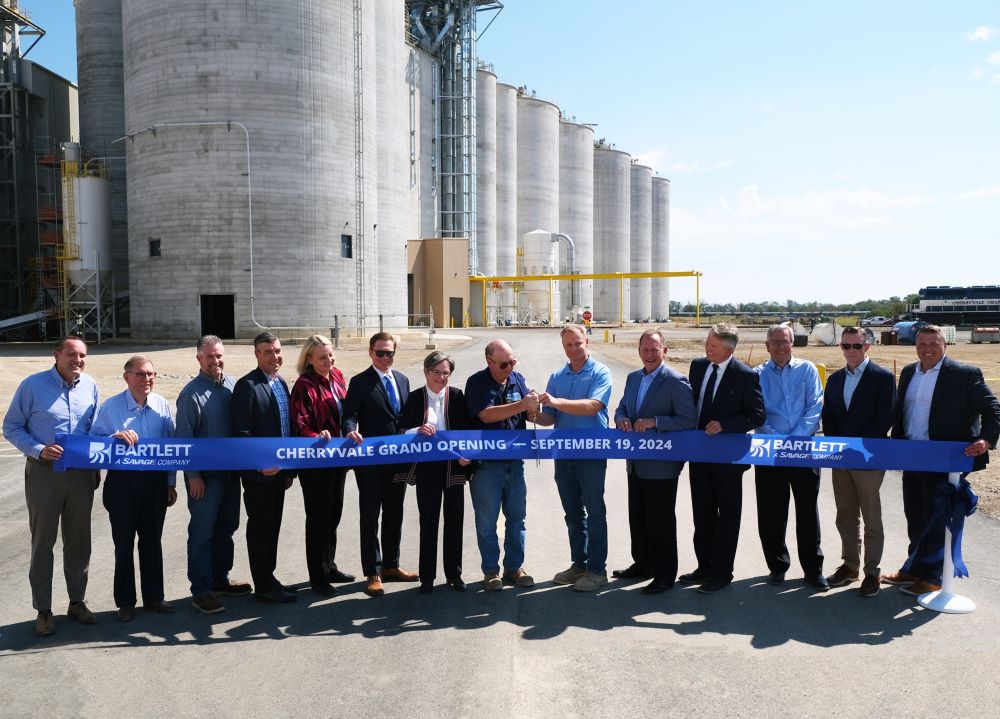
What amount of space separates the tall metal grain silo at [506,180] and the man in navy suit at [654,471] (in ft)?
209

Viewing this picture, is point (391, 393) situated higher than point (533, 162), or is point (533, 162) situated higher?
point (533, 162)

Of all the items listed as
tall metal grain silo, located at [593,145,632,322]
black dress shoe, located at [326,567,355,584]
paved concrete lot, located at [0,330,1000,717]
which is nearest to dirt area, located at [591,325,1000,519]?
paved concrete lot, located at [0,330,1000,717]

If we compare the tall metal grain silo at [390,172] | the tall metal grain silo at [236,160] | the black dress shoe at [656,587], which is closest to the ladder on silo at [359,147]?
the tall metal grain silo at [236,160]

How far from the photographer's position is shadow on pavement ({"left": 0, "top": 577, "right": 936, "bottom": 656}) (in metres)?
5.23

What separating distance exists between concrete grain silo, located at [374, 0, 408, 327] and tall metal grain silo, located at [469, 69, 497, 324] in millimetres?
18175

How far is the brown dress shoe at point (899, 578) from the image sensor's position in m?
6.13

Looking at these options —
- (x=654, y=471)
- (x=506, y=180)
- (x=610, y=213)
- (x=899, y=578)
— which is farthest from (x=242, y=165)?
(x=610, y=213)

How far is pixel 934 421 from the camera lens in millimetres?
6164

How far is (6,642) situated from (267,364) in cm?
248

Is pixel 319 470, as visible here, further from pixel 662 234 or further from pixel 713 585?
pixel 662 234

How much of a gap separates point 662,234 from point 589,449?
103 meters

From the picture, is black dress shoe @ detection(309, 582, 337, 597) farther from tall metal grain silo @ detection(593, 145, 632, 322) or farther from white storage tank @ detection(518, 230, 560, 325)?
tall metal grain silo @ detection(593, 145, 632, 322)

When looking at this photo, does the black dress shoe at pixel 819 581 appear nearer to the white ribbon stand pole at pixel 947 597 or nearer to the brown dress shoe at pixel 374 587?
the white ribbon stand pole at pixel 947 597

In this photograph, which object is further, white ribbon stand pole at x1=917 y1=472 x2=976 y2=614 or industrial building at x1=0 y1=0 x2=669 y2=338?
industrial building at x1=0 y1=0 x2=669 y2=338
